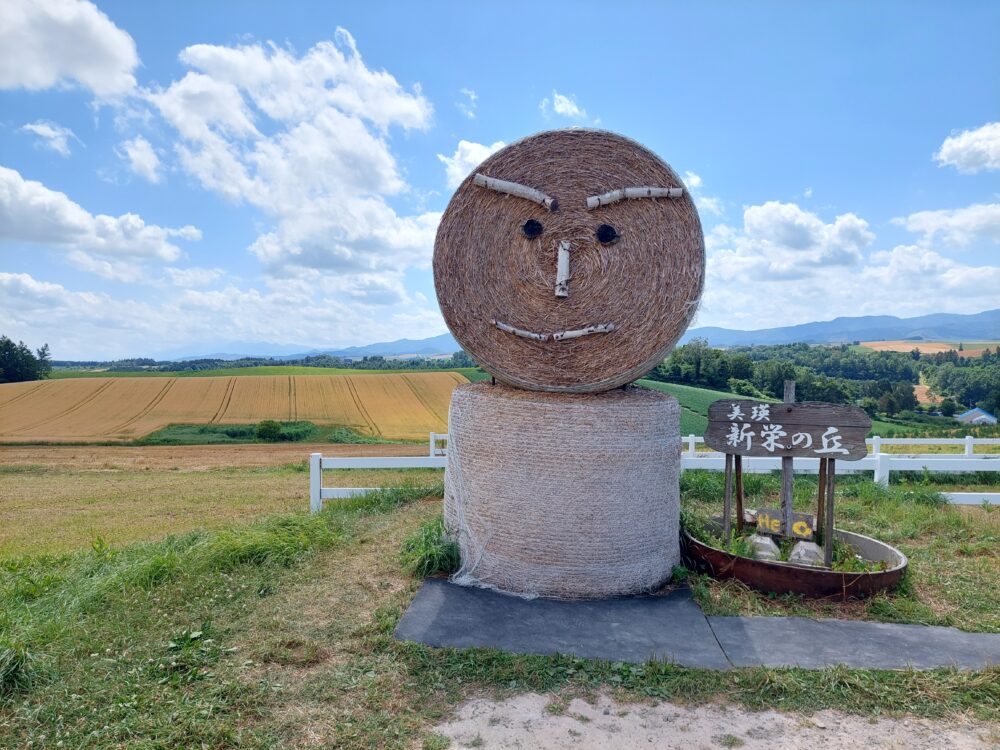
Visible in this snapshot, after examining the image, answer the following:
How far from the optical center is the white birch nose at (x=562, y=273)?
4672mm

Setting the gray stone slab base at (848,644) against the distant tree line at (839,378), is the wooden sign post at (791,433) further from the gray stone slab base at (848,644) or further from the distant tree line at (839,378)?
the distant tree line at (839,378)

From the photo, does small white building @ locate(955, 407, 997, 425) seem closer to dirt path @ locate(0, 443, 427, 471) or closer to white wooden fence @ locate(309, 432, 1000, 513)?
white wooden fence @ locate(309, 432, 1000, 513)

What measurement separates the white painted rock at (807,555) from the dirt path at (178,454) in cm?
1115

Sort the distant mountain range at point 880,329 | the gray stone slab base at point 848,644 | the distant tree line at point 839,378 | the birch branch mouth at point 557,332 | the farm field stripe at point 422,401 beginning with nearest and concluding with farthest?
the gray stone slab base at point 848,644, the birch branch mouth at point 557,332, the distant tree line at point 839,378, the farm field stripe at point 422,401, the distant mountain range at point 880,329

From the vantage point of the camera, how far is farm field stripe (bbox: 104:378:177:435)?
69.8 ft

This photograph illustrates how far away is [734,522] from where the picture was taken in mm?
5941

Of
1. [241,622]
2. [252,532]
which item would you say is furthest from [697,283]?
[252,532]

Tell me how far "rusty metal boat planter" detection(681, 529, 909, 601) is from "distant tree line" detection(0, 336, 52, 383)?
138 feet

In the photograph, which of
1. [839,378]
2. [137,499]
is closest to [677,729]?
[137,499]

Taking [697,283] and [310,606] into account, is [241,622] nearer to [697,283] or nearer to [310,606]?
[310,606]

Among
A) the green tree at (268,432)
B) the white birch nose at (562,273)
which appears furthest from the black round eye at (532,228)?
the green tree at (268,432)

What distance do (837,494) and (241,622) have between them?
7.30 m

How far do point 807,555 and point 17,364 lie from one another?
44062mm

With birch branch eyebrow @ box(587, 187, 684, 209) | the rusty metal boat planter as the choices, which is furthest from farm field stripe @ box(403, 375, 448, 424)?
birch branch eyebrow @ box(587, 187, 684, 209)
